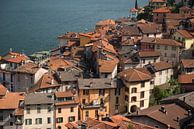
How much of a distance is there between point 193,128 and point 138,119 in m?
5.91

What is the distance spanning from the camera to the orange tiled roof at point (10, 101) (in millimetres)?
45781

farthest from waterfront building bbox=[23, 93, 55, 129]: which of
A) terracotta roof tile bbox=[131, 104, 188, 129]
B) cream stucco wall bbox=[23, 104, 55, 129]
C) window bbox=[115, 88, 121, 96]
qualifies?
terracotta roof tile bbox=[131, 104, 188, 129]

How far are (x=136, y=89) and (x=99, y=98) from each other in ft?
14.1

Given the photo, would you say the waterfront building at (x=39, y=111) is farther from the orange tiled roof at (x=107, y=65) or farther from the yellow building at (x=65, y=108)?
the orange tiled roof at (x=107, y=65)

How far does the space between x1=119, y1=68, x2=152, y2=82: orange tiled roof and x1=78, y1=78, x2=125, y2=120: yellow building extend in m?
1.52

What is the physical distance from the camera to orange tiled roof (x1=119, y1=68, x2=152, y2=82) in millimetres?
49812

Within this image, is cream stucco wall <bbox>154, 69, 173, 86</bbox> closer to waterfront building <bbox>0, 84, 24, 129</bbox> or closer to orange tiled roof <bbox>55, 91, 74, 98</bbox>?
orange tiled roof <bbox>55, 91, 74, 98</bbox>

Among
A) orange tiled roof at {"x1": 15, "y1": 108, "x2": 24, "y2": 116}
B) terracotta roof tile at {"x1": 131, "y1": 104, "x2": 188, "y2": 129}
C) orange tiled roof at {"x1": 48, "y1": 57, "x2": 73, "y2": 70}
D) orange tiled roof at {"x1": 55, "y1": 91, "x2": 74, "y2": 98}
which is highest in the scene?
orange tiled roof at {"x1": 48, "y1": 57, "x2": 73, "y2": 70}

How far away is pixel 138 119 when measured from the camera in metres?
37.5

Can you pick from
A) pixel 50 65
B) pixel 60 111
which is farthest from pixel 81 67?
pixel 60 111

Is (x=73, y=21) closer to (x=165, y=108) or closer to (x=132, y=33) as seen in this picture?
(x=132, y=33)

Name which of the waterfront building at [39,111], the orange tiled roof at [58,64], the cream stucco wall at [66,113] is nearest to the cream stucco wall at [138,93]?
the cream stucco wall at [66,113]

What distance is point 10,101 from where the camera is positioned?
4669cm

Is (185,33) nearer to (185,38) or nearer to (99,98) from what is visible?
(185,38)
